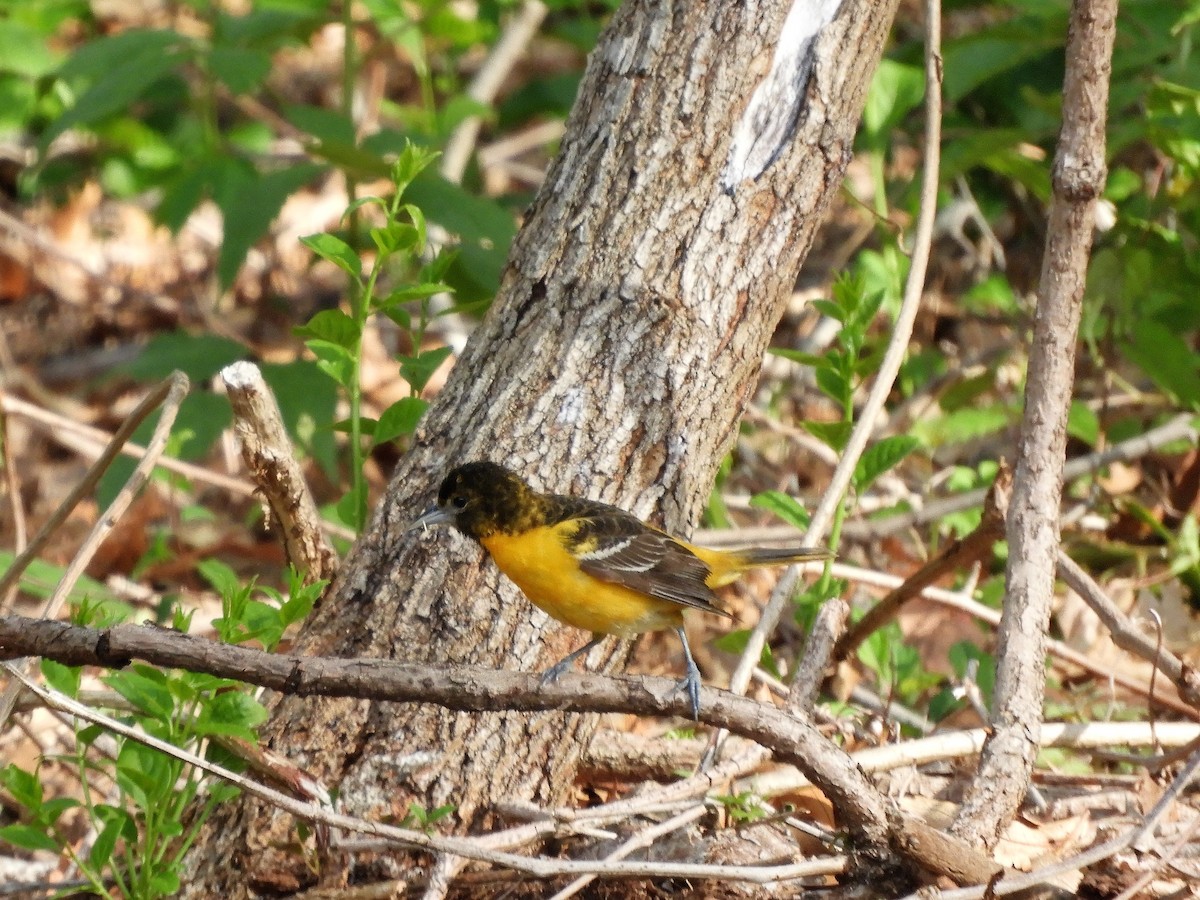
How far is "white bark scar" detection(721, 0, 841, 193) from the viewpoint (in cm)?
431

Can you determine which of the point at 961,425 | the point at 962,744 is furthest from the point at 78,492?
the point at 961,425

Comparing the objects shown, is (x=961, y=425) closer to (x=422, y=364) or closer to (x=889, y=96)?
(x=889, y=96)

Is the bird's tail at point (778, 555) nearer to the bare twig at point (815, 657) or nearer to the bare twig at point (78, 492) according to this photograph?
the bare twig at point (815, 657)

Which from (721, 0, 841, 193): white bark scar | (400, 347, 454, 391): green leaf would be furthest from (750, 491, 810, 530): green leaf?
(400, 347, 454, 391): green leaf

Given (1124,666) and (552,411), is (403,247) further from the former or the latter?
(1124,666)

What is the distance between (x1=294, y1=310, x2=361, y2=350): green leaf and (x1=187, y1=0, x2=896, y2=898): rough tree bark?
37 cm

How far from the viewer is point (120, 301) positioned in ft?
32.1

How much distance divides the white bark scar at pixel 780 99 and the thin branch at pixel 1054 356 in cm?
82

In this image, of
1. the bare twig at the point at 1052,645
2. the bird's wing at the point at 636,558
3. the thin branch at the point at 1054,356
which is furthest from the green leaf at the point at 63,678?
the bare twig at the point at 1052,645

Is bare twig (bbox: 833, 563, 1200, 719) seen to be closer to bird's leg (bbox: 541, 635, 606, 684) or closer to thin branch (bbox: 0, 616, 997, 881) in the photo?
bird's leg (bbox: 541, 635, 606, 684)

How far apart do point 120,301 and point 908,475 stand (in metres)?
5.91

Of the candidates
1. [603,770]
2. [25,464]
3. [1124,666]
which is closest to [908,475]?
[1124,666]

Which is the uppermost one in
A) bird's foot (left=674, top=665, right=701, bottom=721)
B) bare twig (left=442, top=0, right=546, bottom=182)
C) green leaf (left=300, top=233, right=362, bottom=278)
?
bare twig (left=442, top=0, right=546, bottom=182)

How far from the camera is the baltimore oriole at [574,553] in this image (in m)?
3.70
